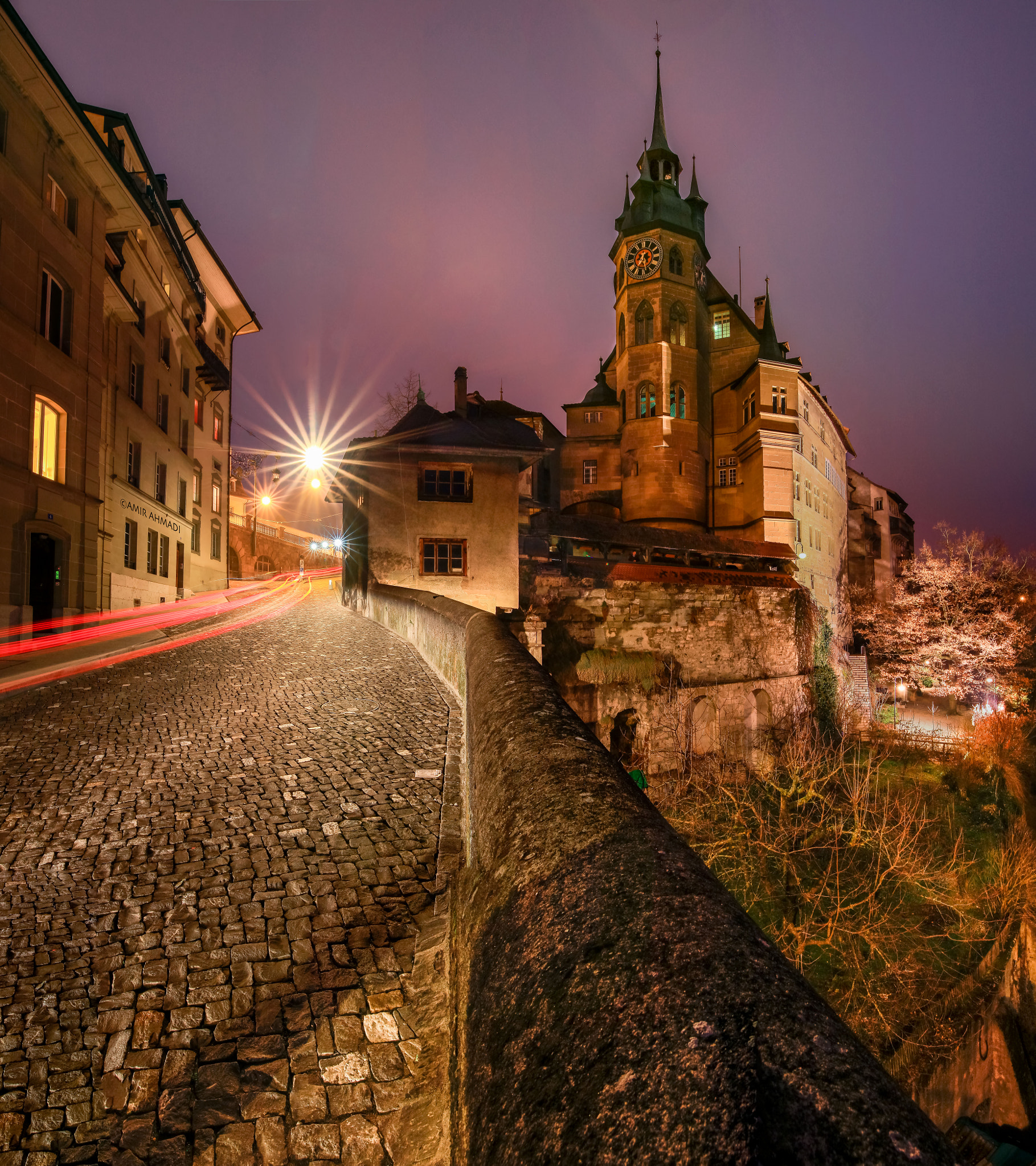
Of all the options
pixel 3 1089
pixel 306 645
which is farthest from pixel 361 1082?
pixel 306 645

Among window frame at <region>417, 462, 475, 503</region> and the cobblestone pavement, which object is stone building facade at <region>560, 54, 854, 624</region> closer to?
window frame at <region>417, 462, 475, 503</region>

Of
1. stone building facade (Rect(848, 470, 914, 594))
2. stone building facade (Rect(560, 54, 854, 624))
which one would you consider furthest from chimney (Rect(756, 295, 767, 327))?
stone building facade (Rect(848, 470, 914, 594))

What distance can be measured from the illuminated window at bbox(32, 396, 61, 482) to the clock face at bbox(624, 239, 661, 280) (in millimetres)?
31787

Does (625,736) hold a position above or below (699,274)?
below

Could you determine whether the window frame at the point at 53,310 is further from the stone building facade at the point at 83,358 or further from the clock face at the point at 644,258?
the clock face at the point at 644,258

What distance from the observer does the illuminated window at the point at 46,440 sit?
1434 cm

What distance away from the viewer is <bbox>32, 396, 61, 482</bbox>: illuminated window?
47.0ft

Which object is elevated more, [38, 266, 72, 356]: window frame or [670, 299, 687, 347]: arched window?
[670, 299, 687, 347]: arched window

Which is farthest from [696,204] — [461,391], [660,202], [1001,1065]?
[1001,1065]

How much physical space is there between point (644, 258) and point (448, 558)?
26884mm

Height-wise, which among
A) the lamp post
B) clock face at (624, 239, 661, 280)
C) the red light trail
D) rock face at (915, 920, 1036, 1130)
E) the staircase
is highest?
clock face at (624, 239, 661, 280)

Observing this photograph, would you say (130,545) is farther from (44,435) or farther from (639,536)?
(639,536)

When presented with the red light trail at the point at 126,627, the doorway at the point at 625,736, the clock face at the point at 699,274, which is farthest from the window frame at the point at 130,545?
the clock face at the point at 699,274

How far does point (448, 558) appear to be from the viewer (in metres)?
20.0
